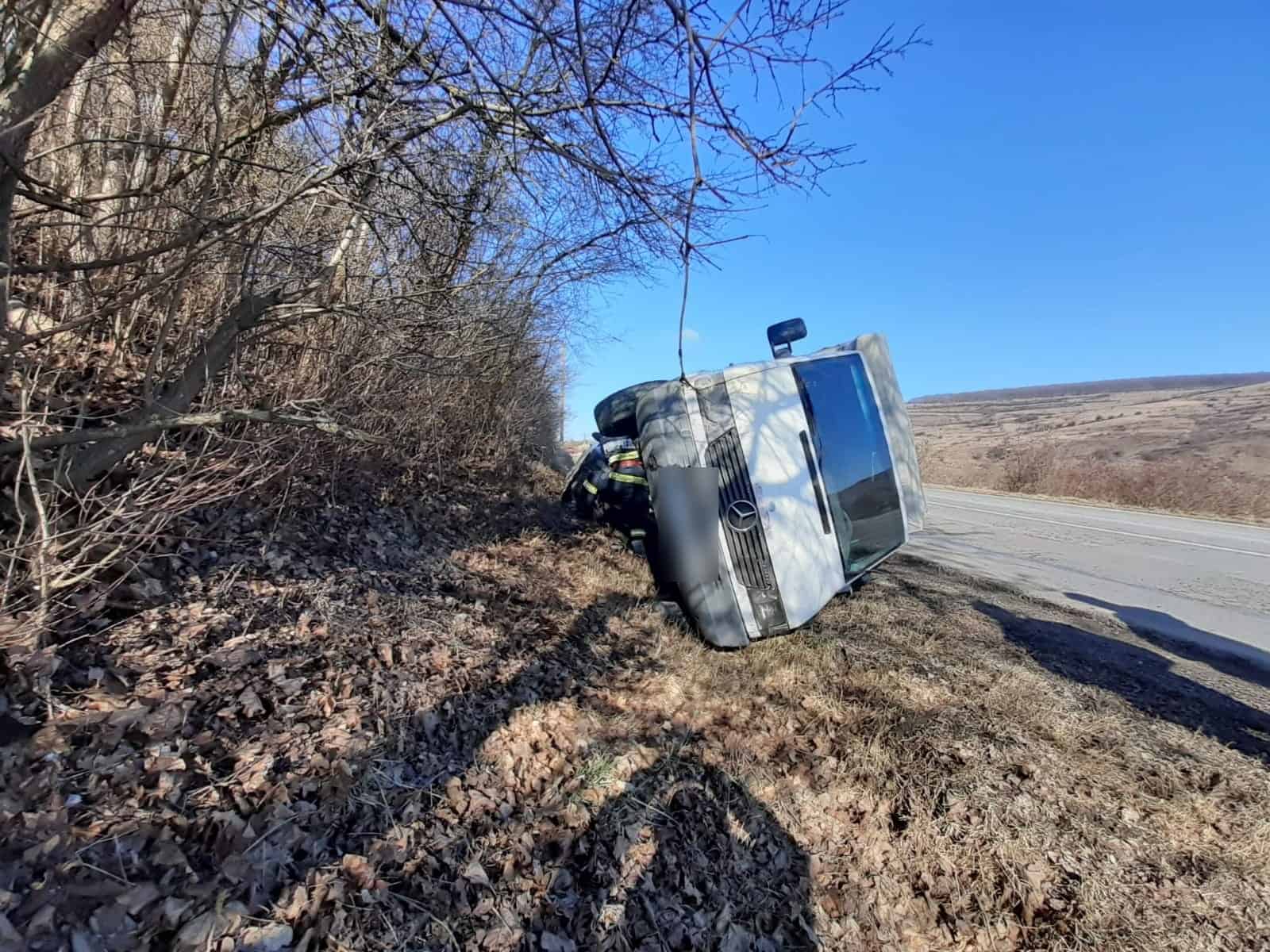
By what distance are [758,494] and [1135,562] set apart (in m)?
9.32

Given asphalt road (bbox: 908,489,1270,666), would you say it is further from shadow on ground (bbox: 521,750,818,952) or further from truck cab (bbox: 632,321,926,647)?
shadow on ground (bbox: 521,750,818,952)

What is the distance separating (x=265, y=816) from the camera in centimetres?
208

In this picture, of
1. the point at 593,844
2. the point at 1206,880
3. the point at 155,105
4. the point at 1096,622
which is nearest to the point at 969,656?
the point at 1206,880

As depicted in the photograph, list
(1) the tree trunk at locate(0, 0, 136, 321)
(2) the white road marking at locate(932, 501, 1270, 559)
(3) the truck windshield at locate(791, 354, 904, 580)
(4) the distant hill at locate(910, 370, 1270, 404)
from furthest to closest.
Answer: (4) the distant hill at locate(910, 370, 1270, 404) < (2) the white road marking at locate(932, 501, 1270, 559) < (3) the truck windshield at locate(791, 354, 904, 580) < (1) the tree trunk at locate(0, 0, 136, 321)

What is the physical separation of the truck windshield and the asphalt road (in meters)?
3.78

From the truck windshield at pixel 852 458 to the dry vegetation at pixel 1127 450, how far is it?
1797 centimetres

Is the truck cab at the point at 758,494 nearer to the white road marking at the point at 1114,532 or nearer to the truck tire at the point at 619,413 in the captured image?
the truck tire at the point at 619,413

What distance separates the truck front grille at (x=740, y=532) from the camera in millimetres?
4016

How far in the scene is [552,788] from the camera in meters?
2.62

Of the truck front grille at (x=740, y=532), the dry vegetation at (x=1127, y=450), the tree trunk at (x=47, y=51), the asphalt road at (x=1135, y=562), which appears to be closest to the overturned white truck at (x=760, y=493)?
the truck front grille at (x=740, y=532)

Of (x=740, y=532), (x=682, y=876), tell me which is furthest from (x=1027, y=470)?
(x=682, y=876)

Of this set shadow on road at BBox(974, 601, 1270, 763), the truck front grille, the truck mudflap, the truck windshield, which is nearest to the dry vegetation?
shadow on road at BBox(974, 601, 1270, 763)

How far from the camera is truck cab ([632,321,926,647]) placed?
13.2 feet

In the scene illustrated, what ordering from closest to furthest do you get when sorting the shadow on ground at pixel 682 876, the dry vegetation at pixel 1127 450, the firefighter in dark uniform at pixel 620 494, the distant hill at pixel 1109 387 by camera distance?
the shadow on ground at pixel 682 876 < the firefighter in dark uniform at pixel 620 494 < the dry vegetation at pixel 1127 450 < the distant hill at pixel 1109 387
